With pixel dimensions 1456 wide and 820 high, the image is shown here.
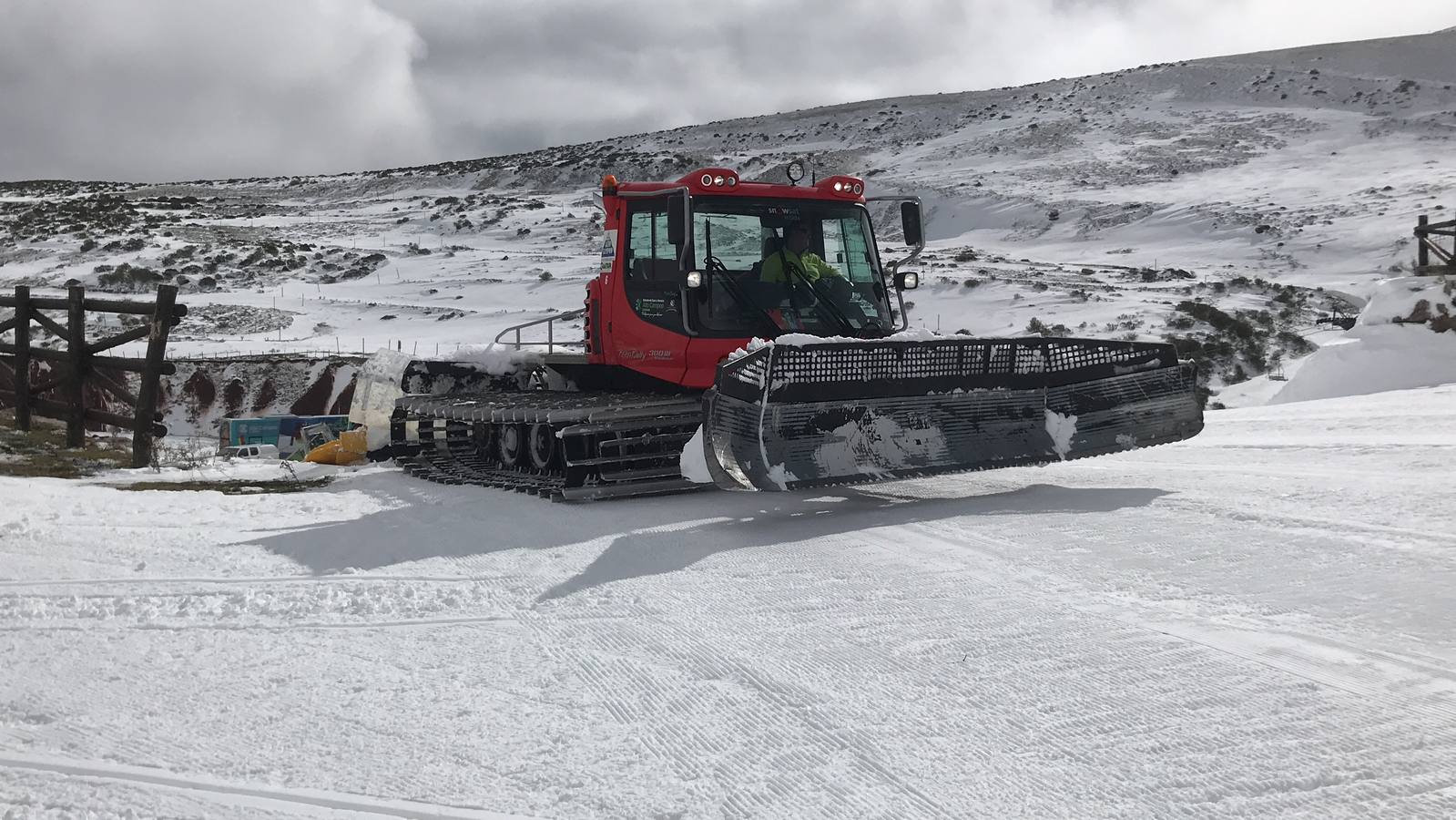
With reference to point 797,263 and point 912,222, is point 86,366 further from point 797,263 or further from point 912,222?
point 912,222

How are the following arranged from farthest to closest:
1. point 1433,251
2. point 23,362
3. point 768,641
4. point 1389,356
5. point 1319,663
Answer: point 1433,251
point 1389,356
point 23,362
point 768,641
point 1319,663

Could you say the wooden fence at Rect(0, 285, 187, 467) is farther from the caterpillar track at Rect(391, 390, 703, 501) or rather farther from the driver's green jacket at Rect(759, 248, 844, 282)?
the driver's green jacket at Rect(759, 248, 844, 282)

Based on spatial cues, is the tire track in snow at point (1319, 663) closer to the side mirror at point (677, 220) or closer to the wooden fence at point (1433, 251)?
the side mirror at point (677, 220)

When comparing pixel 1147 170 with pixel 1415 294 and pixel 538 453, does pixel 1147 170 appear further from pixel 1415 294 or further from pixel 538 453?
pixel 538 453

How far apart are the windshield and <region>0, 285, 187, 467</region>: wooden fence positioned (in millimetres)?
4875

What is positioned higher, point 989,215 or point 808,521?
point 989,215

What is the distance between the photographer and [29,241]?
46094mm

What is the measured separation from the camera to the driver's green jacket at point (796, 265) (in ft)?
27.1

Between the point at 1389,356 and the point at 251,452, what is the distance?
13450 millimetres

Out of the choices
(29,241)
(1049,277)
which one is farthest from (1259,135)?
(29,241)

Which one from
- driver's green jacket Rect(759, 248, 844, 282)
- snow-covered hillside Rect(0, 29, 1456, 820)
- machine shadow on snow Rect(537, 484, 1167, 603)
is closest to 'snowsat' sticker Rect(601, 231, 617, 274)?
driver's green jacket Rect(759, 248, 844, 282)

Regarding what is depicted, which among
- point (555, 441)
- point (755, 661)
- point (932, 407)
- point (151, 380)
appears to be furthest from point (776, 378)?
point (151, 380)

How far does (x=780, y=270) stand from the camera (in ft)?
27.1

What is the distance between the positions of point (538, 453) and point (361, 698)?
209 inches
